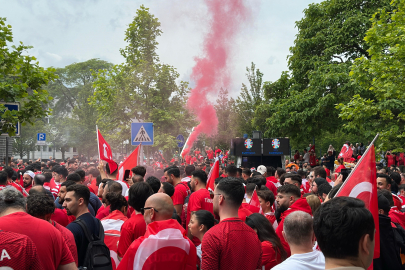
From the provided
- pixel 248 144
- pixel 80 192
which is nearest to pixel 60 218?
pixel 80 192

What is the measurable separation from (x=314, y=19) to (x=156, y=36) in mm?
10921

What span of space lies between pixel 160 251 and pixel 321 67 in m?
22.1

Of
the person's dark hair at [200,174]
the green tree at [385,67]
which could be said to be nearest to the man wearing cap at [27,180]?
the person's dark hair at [200,174]

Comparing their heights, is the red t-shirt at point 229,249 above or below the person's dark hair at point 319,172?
below

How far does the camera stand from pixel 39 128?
174 feet

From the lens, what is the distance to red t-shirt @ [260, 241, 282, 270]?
12.6 ft

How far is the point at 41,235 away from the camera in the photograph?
324 cm

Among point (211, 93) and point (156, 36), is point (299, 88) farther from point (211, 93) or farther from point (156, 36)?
point (156, 36)

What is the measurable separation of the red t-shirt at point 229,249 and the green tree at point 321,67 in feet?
64.9

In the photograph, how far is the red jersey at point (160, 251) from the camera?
3293 millimetres

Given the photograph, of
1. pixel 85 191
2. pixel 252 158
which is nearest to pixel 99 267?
pixel 85 191

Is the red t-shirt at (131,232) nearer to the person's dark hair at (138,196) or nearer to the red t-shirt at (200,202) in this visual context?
the person's dark hair at (138,196)

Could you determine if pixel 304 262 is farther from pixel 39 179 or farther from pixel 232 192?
pixel 39 179

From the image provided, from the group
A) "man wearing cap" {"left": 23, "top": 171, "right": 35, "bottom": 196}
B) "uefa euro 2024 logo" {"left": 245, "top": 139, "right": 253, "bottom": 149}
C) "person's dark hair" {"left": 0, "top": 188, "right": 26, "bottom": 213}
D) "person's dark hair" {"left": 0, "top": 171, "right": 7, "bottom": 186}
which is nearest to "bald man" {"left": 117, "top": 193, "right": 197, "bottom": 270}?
"person's dark hair" {"left": 0, "top": 188, "right": 26, "bottom": 213}
